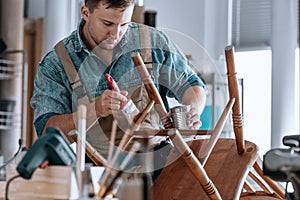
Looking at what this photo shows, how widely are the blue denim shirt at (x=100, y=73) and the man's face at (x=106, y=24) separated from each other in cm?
4

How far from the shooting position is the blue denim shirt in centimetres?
176

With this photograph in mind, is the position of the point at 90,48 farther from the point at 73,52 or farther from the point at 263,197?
the point at 263,197

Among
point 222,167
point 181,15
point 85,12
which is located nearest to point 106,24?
point 85,12

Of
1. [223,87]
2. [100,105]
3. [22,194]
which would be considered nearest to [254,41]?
[223,87]

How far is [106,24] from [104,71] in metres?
0.16

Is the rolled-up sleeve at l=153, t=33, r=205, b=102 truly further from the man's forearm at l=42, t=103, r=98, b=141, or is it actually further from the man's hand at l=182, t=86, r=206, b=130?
the man's forearm at l=42, t=103, r=98, b=141

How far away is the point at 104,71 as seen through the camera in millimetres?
1805

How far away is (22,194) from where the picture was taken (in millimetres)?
1174

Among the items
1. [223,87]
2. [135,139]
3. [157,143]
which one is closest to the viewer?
[135,139]

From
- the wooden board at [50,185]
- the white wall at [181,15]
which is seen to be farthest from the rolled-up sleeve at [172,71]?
the white wall at [181,15]

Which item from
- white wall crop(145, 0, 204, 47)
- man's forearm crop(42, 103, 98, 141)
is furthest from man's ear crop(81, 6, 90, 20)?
white wall crop(145, 0, 204, 47)

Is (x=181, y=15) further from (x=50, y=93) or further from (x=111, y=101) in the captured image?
(x=111, y=101)

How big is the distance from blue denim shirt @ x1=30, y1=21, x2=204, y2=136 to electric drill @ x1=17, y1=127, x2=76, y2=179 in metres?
0.62

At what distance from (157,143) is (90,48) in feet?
1.10
